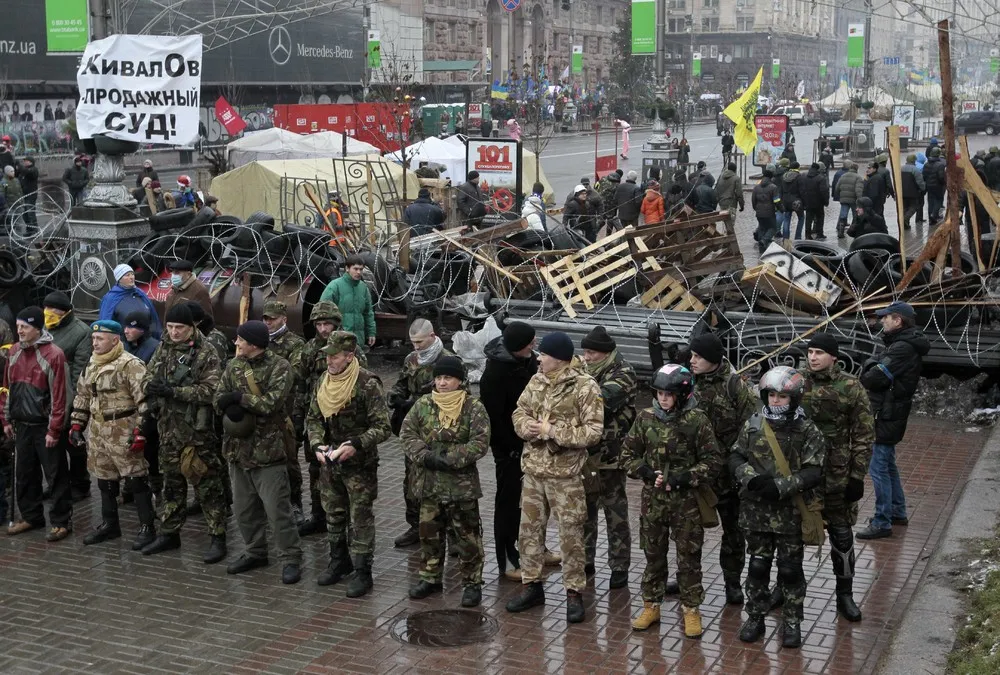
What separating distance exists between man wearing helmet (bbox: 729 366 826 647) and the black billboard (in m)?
32.7

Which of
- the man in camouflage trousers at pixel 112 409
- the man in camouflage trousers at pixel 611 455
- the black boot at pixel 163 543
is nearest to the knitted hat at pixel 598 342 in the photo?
the man in camouflage trousers at pixel 611 455

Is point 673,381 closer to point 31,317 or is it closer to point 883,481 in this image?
point 883,481

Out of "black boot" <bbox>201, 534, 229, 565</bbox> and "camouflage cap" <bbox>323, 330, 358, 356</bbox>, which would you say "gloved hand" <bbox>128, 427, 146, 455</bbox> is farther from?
"camouflage cap" <bbox>323, 330, 358, 356</bbox>

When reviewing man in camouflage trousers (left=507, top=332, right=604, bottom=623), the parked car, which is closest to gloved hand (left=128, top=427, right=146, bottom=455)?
man in camouflage trousers (left=507, top=332, right=604, bottom=623)

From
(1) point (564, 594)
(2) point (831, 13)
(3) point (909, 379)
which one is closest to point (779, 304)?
(3) point (909, 379)

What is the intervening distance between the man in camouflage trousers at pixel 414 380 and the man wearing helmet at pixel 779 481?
2.07 metres

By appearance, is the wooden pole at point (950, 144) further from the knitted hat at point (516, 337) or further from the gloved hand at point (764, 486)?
the gloved hand at point (764, 486)

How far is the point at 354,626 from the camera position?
7.37 m

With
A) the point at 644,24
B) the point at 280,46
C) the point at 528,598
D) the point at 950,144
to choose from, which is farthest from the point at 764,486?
the point at 280,46

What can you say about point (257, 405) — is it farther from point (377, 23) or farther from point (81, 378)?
point (377, 23)

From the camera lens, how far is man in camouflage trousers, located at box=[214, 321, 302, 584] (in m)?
7.87

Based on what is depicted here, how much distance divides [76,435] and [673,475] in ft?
14.2

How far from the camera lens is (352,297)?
39.9 ft

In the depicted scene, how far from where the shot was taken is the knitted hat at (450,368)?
7.32 metres
